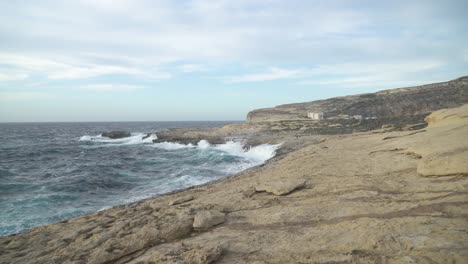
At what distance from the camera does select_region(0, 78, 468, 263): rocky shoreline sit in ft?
17.6

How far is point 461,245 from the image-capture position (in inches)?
189

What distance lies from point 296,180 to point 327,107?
66.6 meters

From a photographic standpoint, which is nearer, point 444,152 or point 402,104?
point 444,152

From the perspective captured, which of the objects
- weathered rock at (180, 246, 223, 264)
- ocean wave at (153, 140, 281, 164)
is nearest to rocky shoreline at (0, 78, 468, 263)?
weathered rock at (180, 246, 223, 264)

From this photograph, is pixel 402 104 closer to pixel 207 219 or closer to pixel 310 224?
pixel 310 224

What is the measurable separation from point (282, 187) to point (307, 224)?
7.77 feet

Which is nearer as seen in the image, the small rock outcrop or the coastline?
the coastline

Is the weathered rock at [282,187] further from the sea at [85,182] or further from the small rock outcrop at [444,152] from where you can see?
the sea at [85,182]

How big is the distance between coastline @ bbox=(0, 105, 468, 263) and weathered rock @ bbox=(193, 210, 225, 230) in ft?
0.08

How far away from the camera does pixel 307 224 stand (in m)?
6.63

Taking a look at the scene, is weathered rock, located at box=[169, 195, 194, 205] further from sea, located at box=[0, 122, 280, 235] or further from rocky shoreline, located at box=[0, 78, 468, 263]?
sea, located at box=[0, 122, 280, 235]

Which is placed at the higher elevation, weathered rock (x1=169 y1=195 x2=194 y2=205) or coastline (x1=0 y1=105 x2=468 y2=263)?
coastline (x1=0 y1=105 x2=468 y2=263)

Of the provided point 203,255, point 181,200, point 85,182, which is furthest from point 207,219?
point 85,182

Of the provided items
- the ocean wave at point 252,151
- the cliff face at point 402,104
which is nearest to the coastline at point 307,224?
the ocean wave at point 252,151
